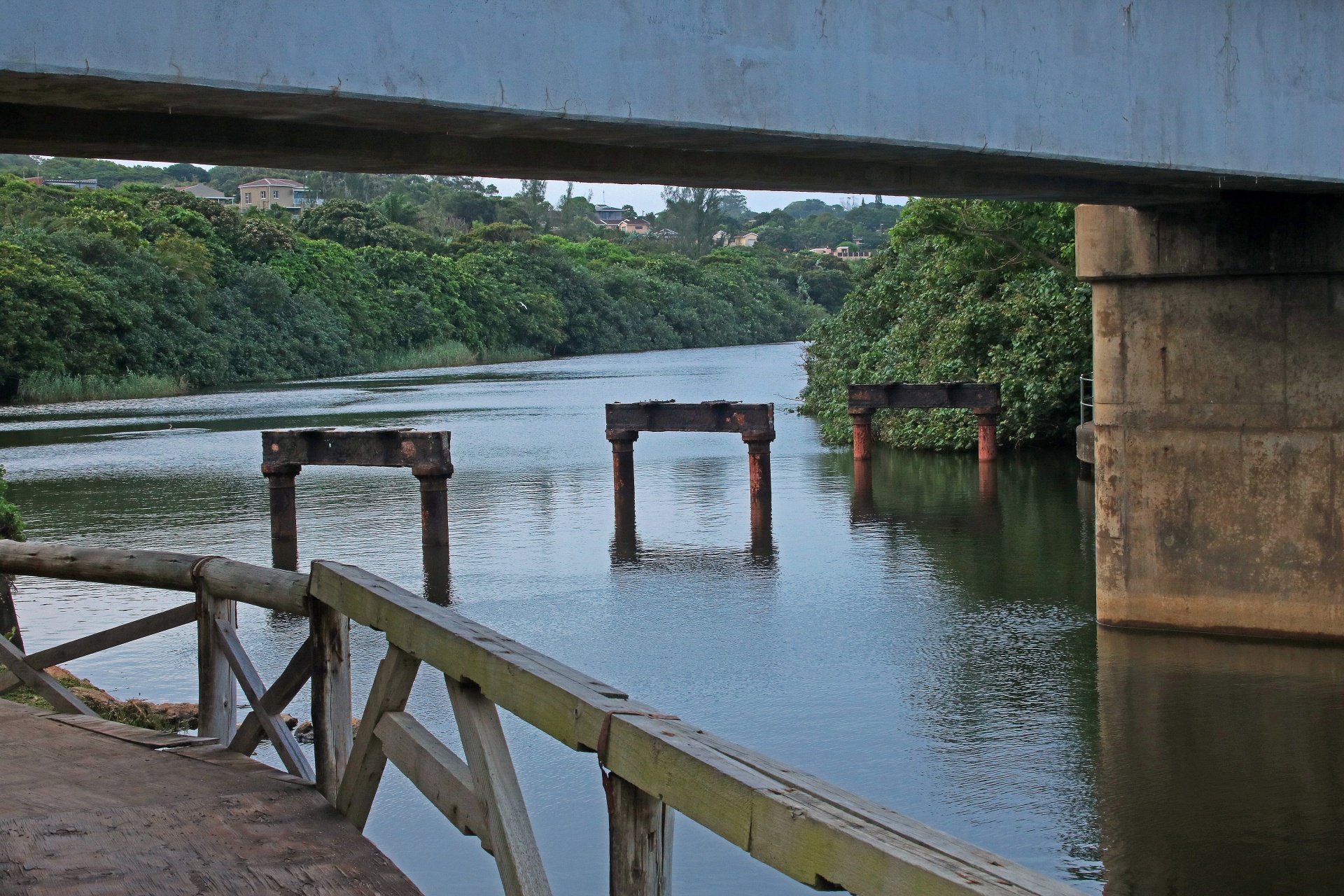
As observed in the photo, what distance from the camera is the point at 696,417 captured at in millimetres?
18891

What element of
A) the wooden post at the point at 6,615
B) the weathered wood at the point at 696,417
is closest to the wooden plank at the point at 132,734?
the wooden post at the point at 6,615

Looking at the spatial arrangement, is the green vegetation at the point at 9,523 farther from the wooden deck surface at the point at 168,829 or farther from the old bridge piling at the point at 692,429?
the old bridge piling at the point at 692,429

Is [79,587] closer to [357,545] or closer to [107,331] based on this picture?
[357,545]

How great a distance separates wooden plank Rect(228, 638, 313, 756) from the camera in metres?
5.23

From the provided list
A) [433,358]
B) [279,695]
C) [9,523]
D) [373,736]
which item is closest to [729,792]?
[373,736]

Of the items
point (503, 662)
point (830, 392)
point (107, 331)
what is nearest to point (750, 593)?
point (503, 662)

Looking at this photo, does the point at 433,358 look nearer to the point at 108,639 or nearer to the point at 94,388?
the point at 94,388

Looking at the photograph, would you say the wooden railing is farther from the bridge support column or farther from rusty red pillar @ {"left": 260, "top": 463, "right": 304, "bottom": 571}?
rusty red pillar @ {"left": 260, "top": 463, "right": 304, "bottom": 571}

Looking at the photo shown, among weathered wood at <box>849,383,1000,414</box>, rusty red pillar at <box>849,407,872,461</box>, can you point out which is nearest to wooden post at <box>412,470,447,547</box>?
weathered wood at <box>849,383,1000,414</box>

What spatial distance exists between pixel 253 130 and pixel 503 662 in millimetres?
3853

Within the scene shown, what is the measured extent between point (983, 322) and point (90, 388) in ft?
126

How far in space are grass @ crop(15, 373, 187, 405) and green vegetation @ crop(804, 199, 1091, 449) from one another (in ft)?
103

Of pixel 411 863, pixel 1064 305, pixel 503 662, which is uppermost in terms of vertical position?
pixel 1064 305

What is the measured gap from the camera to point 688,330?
380 ft
